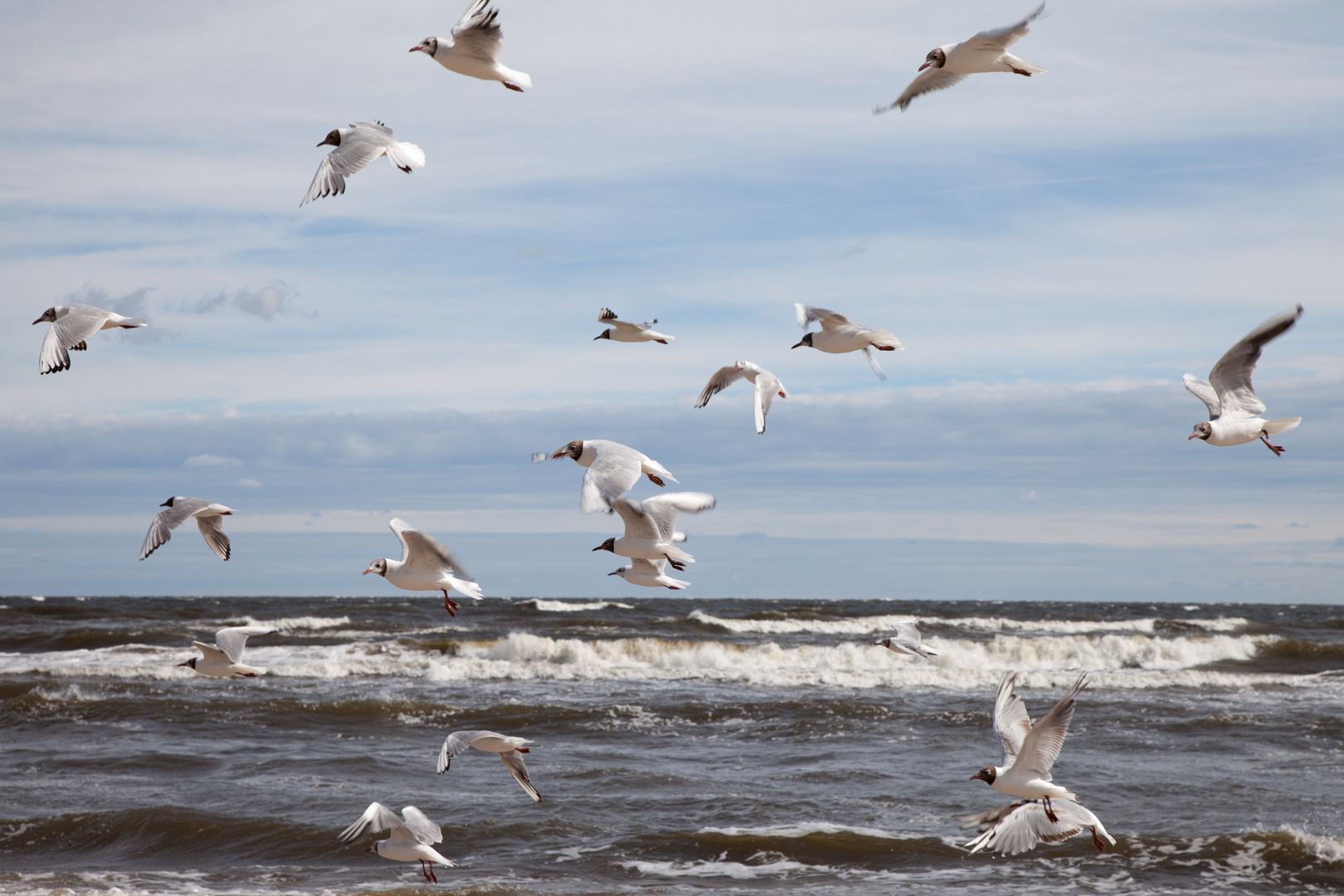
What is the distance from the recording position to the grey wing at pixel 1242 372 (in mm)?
7523

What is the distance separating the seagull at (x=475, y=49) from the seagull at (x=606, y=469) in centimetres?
242

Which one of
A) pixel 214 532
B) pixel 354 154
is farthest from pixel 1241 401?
pixel 214 532

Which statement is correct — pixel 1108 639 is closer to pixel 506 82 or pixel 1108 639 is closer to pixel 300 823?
pixel 300 823

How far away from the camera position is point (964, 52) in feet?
24.5

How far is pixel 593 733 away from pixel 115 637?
17.9 m

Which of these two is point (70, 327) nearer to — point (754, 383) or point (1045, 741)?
point (754, 383)

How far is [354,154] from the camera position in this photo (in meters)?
7.52

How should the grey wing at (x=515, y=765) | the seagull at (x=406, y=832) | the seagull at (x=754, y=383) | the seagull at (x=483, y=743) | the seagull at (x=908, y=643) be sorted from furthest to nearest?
1. the seagull at (x=908, y=643)
2. the seagull at (x=754, y=383)
3. the grey wing at (x=515, y=765)
4. the seagull at (x=406, y=832)
5. the seagull at (x=483, y=743)

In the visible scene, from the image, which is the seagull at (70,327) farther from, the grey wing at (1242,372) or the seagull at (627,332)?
the grey wing at (1242,372)

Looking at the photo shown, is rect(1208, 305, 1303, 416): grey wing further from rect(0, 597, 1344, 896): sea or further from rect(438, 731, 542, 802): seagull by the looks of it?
rect(438, 731, 542, 802): seagull

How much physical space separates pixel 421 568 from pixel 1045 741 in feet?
12.9

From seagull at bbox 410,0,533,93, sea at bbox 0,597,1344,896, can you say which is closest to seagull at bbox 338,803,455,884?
sea at bbox 0,597,1344,896

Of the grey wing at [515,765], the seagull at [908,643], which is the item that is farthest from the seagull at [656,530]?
the seagull at [908,643]

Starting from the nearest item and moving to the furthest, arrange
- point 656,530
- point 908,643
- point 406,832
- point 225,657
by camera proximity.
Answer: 1. point 656,530
2. point 406,832
3. point 225,657
4. point 908,643
